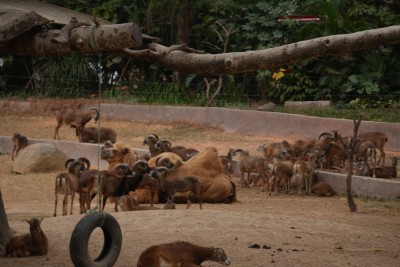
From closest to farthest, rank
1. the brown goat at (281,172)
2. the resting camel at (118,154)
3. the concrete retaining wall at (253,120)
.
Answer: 1. the brown goat at (281,172)
2. the resting camel at (118,154)
3. the concrete retaining wall at (253,120)

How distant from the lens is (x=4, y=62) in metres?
28.5

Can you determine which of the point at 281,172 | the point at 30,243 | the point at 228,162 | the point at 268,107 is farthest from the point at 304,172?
the point at 268,107

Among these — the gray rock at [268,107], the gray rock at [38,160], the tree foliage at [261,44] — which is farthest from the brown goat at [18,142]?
the tree foliage at [261,44]

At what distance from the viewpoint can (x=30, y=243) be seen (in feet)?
30.4

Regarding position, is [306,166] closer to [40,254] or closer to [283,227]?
[283,227]

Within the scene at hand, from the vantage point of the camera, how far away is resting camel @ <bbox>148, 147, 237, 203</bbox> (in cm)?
1468

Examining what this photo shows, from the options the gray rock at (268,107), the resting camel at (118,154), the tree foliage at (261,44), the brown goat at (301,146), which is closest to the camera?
the resting camel at (118,154)

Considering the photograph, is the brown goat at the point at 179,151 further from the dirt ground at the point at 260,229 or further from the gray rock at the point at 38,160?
the gray rock at the point at 38,160

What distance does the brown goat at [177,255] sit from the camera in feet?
26.2

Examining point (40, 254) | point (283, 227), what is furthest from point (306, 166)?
point (40, 254)

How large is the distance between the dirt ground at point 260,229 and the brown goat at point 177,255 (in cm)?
68

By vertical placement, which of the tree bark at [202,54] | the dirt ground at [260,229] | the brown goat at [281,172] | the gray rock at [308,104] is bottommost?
the dirt ground at [260,229]

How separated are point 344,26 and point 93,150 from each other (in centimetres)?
881

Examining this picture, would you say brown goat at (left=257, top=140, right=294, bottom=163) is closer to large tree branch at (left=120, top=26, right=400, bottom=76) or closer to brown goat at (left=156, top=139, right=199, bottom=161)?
brown goat at (left=156, top=139, right=199, bottom=161)
